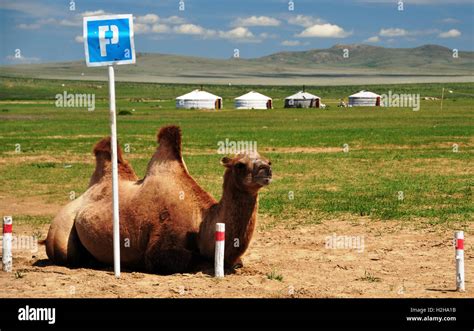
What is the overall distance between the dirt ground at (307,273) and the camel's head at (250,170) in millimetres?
1306

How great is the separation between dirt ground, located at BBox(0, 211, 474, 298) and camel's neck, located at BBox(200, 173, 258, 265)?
1.27 feet

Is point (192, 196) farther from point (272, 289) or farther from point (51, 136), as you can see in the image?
point (51, 136)

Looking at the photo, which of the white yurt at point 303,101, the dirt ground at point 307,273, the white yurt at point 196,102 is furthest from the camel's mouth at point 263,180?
the white yurt at point 303,101

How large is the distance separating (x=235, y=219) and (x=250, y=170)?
73cm

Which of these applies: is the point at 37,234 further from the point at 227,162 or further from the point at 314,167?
the point at 314,167

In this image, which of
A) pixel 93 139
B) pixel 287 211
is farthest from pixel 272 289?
pixel 93 139

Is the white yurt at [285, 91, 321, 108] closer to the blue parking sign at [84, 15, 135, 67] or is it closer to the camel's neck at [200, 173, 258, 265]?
the camel's neck at [200, 173, 258, 265]

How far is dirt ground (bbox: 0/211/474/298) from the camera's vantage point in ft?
33.9

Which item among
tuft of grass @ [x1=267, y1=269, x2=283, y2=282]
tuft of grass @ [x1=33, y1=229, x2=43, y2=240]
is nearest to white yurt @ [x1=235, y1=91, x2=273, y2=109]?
tuft of grass @ [x1=33, y1=229, x2=43, y2=240]

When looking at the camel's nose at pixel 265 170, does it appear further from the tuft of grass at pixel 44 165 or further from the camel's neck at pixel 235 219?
the tuft of grass at pixel 44 165

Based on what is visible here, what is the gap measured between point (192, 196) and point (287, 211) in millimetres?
7014

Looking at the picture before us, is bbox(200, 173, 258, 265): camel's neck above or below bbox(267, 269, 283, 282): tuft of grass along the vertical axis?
above

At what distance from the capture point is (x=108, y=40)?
35.2ft

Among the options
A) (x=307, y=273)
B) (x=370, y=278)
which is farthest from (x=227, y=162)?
(x=370, y=278)
